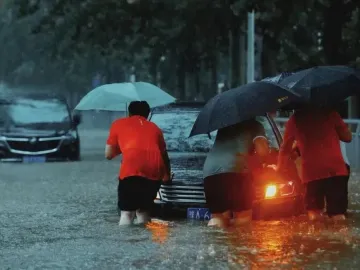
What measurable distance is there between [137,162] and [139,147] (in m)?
0.17

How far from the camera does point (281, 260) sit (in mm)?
9508

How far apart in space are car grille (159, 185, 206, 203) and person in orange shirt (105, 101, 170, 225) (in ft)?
1.77

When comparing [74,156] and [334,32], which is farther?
[74,156]

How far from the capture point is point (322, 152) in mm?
12031

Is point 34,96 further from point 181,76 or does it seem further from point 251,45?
point 181,76

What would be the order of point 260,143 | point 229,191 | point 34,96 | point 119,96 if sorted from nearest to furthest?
point 260,143 → point 229,191 → point 119,96 → point 34,96

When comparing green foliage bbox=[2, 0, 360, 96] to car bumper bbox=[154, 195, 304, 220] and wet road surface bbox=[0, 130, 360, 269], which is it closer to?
wet road surface bbox=[0, 130, 360, 269]

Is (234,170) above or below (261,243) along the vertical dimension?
above

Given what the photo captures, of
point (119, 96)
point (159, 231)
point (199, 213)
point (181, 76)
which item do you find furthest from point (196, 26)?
point (159, 231)

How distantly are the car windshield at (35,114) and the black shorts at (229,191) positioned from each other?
58.3 ft

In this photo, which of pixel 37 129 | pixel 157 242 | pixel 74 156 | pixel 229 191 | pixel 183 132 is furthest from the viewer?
pixel 74 156

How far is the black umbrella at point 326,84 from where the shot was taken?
12195 mm

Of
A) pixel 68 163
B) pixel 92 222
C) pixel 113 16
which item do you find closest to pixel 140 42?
pixel 113 16

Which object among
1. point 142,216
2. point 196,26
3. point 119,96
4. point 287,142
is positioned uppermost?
point 196,26
